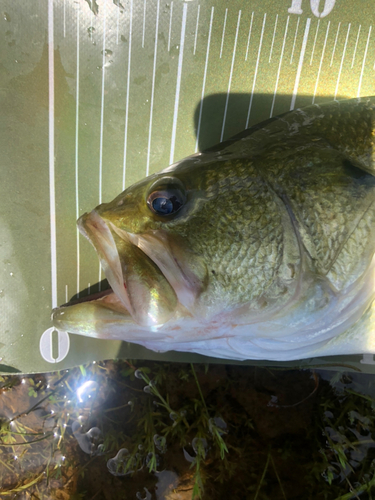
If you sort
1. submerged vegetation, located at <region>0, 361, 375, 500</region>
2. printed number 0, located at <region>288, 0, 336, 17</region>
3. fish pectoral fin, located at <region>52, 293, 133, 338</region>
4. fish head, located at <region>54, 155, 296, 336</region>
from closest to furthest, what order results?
fish head, located at <region>54, 155, 296, 336</region>
fish pectoral fin, located at <region>52, 293, 133, 338</region>
printed number 0, located at <region>288, 0, 336, 17</region>
submerged vegetation, located at <region>0, 361, 375, 500</region>

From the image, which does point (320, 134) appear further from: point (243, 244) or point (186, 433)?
point (186, 433)

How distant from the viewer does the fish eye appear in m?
0.90

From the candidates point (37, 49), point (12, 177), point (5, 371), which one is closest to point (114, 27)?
A: point (37, 49)

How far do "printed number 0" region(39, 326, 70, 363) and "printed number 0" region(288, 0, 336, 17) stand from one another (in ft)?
6.28

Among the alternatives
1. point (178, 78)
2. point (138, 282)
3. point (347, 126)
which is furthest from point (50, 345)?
point (347, 126)

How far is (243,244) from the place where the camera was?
89cm

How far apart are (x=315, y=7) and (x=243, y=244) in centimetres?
129

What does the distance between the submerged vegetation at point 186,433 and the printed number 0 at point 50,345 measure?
17cm

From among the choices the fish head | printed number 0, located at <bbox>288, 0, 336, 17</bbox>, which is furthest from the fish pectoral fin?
printed number 0, located at <bbox>288, 0, 336, 17</bbox>

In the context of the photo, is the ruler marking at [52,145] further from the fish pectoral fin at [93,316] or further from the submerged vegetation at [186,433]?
the submerged vegetation at [186,433]

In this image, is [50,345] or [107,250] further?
[50,345]

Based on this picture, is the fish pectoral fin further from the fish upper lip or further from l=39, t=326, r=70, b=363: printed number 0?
l=39, t=326, r=70, b=363: printed number 0

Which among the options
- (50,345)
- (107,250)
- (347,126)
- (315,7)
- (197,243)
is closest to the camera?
(197,243)

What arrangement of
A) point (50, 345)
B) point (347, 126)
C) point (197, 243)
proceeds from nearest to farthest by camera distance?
point (197, 243) → point (347, 126) → point (50, 345)
